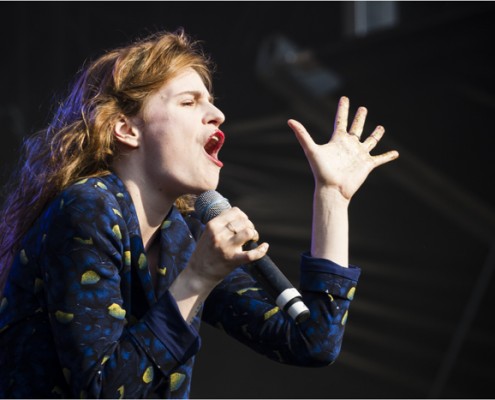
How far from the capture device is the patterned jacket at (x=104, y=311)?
1.33 m

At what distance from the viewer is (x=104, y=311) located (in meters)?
1.35

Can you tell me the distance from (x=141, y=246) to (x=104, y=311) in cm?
19

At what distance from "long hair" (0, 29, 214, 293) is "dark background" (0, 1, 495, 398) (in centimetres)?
157

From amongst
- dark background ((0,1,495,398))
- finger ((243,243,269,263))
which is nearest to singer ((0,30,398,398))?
finger ((243,243,269,263))

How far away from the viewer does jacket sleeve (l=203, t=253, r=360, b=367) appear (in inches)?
61.8

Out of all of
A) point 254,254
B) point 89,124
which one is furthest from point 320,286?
point 89,124

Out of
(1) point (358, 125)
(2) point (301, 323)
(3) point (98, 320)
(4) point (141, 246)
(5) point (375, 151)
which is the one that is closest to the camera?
(3) point (98, 320)

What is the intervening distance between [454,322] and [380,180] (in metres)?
0.65

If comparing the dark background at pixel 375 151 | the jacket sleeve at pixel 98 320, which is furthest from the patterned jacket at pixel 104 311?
the dark background at pixel 375 151

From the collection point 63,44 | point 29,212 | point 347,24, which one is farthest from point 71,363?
point 63,44

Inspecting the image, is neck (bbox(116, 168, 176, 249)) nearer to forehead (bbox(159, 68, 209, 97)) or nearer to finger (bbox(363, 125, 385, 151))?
forehead (bbox(159, 68, 209, 97))

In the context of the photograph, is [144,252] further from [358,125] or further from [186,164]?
[358,125]

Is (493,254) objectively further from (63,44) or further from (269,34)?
(63,44)

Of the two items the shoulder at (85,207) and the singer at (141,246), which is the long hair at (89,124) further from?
the shoulder at (85,207)
